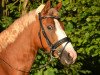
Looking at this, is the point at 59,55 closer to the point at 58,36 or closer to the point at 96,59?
the point at 58,36

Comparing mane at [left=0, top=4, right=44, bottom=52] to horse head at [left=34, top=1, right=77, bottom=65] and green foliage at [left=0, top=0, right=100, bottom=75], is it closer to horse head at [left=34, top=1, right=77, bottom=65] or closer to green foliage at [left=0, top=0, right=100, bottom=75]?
horse head at [left=34, top=1, right=77, bottom=65]

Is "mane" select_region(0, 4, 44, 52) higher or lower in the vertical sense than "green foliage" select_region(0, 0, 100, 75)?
higher

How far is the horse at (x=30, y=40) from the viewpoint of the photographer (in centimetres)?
446

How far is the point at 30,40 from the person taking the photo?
4.57m

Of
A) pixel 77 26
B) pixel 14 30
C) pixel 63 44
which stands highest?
pixel 14 30

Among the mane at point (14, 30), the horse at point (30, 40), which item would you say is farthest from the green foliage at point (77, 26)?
the mane at point (14, 30)

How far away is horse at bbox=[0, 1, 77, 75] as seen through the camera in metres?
4.46

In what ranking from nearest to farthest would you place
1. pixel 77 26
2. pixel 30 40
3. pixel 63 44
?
1. pixel 63 44
2. pixel 30 40
3. pixel 77 26

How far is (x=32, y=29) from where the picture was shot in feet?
15.0

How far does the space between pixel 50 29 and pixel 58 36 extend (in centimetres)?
16

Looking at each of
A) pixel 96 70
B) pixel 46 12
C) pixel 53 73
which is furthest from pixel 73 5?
pixel 96 70

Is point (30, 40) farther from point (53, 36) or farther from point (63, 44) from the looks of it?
point (63, 44)

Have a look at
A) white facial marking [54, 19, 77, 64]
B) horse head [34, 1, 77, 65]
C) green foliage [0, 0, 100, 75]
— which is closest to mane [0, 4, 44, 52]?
horse head [34, 1, 77, 65]

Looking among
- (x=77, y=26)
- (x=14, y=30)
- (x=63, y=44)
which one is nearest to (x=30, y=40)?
(x=14, y=30)
